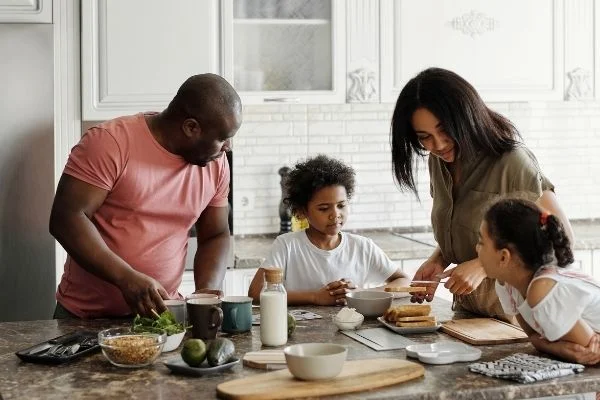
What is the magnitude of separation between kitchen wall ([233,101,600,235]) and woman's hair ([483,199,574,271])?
2.63m

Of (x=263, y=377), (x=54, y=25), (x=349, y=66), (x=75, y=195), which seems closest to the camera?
(x=263, y=377)

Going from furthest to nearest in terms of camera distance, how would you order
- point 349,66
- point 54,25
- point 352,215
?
1. point 352,215
2. point 349,66
3. point 54,25

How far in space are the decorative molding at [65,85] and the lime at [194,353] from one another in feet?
7.02

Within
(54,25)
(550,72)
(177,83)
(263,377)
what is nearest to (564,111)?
(550,72)

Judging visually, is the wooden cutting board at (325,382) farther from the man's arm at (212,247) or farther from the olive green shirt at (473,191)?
the man's arm at (212,247)

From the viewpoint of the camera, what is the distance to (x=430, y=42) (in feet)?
15.4

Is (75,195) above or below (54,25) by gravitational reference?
below

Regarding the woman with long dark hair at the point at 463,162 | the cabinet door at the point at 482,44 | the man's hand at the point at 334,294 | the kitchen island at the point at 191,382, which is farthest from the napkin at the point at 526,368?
the cabinet door at the point at 482,44

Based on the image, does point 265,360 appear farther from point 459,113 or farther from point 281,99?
point 281,99

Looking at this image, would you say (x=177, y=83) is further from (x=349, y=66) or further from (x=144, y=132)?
(x=144, y=132)

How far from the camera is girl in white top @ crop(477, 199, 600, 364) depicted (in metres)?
2.27

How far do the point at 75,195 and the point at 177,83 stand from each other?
1.70 m

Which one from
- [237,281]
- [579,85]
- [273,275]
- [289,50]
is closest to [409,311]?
[273,275]

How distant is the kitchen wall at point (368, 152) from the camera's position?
493 cm
